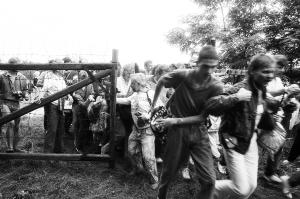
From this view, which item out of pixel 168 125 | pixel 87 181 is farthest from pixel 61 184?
pixel 168 125

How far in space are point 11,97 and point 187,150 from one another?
420 centimetres

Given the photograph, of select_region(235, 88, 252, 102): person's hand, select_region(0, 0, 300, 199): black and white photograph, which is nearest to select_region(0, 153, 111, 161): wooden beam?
select_region(0, 0, 300, 199): black and white photograph

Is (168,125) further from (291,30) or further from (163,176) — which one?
(291,30)

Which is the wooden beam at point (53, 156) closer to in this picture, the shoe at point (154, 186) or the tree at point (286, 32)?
the shoe at point (154, 186)

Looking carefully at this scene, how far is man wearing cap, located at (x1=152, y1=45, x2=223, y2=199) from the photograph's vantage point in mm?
3348

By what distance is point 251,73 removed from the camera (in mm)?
3404

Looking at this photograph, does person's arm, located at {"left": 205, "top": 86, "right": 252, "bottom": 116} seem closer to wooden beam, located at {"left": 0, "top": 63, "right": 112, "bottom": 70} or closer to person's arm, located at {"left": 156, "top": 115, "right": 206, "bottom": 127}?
person's arm, located at {"left": 156, "top": 115, "right": 206, "bottom": 127}

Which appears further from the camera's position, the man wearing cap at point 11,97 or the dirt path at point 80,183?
the man wearing cap at point 11,97

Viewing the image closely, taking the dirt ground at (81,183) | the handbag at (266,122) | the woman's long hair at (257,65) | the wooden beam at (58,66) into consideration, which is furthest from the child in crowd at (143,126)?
the woman's long hair at (257,65)

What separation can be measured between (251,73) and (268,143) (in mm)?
1154

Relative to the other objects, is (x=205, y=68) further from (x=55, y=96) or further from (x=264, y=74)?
(x=55, y=96)

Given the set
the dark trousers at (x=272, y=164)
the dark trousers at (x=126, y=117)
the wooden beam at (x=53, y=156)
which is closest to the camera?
the dark trousers at (x=272, y=164)

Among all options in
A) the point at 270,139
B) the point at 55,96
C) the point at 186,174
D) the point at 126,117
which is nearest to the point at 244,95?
the point at 270,139

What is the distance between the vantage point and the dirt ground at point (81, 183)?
174 inches
